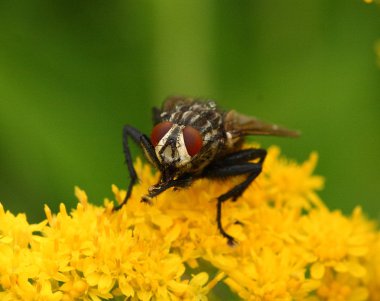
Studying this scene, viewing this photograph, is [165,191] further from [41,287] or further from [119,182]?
[119,182]

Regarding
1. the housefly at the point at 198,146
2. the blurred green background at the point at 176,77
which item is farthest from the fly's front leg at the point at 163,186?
the blurred green background at the point at 176,77

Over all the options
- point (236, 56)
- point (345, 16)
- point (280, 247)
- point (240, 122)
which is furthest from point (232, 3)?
point (280, 247)

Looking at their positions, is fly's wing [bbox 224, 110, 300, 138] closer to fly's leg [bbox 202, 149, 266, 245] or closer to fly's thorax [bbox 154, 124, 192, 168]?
fly's leg [bbox 202, 149, 266, 245]

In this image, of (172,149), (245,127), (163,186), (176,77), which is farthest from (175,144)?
(176,77)

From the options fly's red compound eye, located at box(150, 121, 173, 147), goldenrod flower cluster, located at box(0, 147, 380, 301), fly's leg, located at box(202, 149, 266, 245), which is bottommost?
goldenrod flower cluster, located at box(0, 147, 380, 301)

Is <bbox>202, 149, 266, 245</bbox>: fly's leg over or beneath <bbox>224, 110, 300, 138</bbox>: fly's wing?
beneath

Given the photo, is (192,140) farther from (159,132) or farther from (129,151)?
(129,151)

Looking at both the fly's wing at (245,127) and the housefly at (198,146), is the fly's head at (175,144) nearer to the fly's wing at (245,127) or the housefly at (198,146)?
the housefly at (198,146)

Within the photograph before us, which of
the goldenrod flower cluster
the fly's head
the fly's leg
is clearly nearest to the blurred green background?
the goldenrod flower cluster
